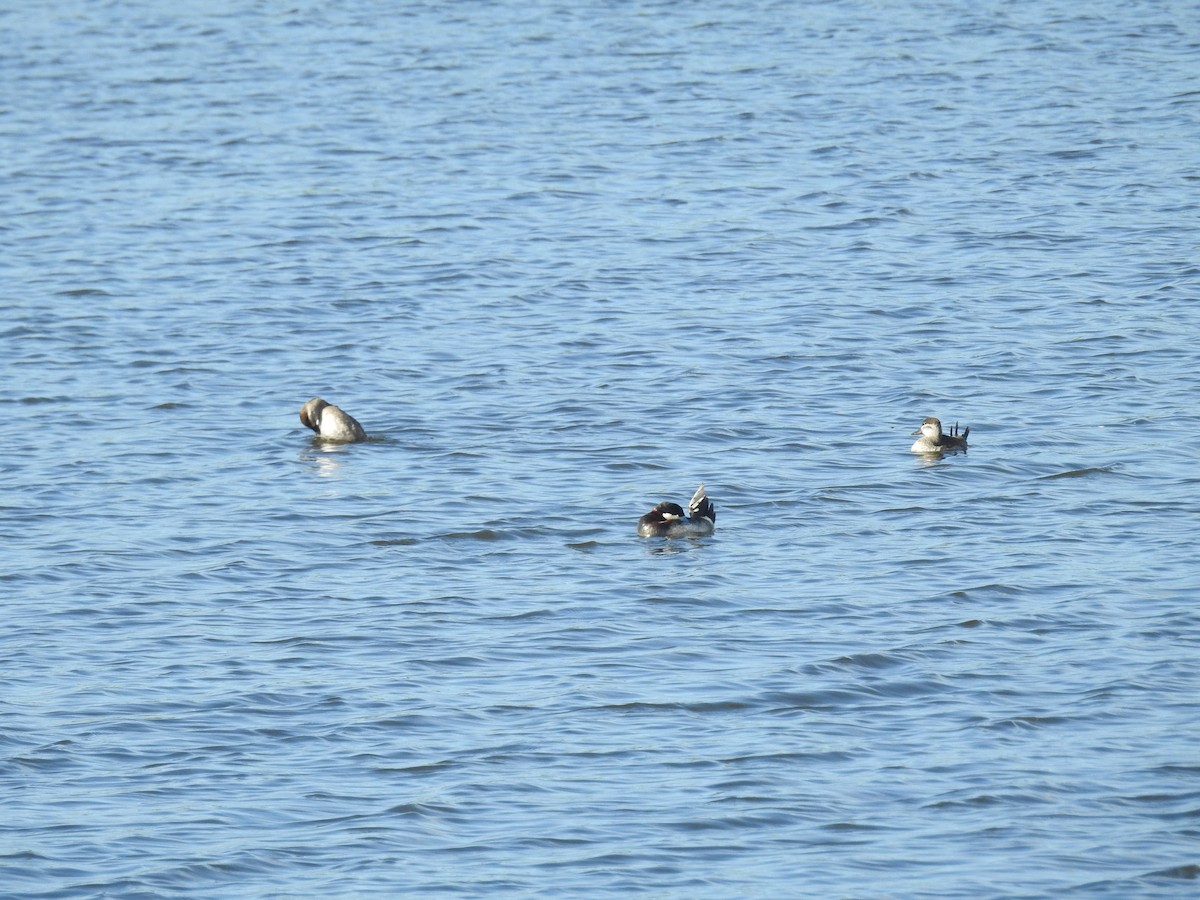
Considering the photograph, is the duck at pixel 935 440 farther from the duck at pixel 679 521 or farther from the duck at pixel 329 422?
the duck at pixel 329 422

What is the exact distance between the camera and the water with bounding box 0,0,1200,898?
11.8m

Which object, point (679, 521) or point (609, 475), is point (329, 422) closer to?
point (609, 475)

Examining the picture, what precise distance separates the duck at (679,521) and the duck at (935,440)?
289 cm

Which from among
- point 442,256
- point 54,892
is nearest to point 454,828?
point 54,892

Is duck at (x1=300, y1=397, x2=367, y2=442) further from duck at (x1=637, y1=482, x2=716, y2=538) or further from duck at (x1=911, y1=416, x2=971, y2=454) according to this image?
duck at (x1=911, y1=416, x2=971, y2=454)

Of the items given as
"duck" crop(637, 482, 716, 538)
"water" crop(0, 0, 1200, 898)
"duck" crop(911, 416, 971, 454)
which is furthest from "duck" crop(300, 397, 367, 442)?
"duck" crop(911, 416, 971, 454)

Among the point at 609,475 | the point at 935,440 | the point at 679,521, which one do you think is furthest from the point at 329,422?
the point at 935,440

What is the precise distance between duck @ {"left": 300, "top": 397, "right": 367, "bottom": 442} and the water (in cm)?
34

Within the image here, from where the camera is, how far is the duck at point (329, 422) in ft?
67.2

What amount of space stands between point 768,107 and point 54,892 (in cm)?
2813

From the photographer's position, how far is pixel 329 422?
808 inches

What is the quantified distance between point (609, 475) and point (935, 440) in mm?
3146

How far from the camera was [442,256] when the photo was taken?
29094mm

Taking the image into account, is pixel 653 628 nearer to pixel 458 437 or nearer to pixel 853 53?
pixel 458 437
